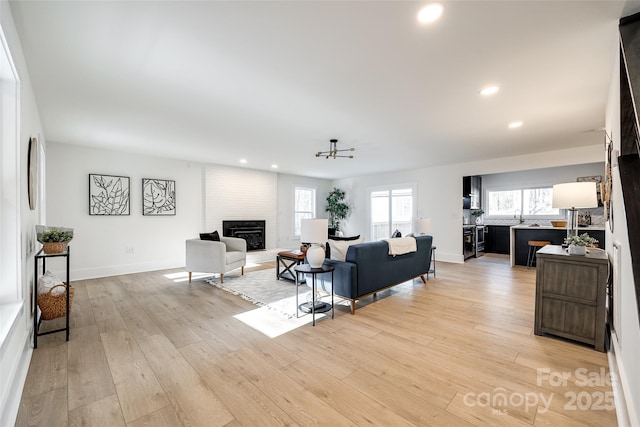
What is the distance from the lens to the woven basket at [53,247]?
2.54m

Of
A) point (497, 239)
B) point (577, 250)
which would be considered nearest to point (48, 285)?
point (577, 250)

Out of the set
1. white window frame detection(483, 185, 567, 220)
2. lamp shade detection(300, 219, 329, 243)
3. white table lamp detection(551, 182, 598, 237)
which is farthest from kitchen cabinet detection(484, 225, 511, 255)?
lamp shade detection(300, 219, 329, 243)

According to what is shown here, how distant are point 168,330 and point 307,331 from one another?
1.41 meters

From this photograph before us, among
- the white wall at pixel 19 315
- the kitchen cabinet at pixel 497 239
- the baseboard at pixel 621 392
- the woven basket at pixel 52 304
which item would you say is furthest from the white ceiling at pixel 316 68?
the kitchen cabinet at pixel 497 239

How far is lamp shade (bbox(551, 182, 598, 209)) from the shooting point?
266 cm

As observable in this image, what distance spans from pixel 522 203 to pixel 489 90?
21.5 feet

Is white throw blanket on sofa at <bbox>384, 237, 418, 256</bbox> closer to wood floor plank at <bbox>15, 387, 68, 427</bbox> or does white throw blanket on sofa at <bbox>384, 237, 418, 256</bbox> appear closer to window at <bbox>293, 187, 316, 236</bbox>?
wood floor plank at <bbox>15, 387, 68, 427</bbox>

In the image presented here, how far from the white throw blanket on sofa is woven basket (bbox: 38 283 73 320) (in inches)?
145

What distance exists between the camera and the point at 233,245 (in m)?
5.37

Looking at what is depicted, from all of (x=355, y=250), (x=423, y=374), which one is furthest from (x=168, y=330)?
(x=423, y=374)

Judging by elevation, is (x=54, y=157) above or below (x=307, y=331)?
above

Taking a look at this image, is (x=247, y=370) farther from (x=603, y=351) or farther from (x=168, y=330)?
(x=603, y=351)

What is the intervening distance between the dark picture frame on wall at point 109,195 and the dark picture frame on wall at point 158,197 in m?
0.30

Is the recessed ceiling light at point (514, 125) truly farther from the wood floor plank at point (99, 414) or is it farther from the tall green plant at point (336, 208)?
the tall green plant at point (336, 208)
